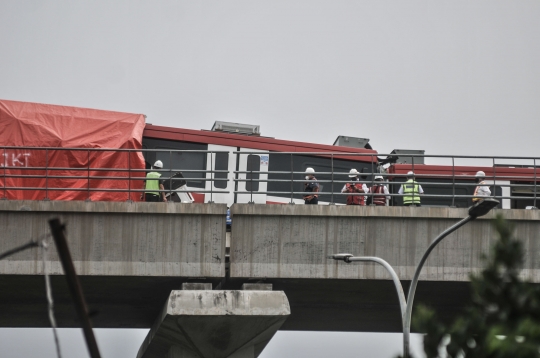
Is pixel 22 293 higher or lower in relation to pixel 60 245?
lower

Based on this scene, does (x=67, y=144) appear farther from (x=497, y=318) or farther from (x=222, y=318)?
(x=497, y=318)

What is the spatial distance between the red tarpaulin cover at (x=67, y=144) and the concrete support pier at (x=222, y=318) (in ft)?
16.1

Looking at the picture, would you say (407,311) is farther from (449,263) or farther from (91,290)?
(91,290)

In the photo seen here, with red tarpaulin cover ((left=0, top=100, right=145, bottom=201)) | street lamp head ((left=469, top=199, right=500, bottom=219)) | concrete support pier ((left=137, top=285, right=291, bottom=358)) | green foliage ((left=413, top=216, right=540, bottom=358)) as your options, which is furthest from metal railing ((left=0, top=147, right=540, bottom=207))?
green foliage ((left=413, top=216, right=540, bottom=358))

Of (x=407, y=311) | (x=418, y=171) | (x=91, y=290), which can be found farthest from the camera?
(x=418, y=171)

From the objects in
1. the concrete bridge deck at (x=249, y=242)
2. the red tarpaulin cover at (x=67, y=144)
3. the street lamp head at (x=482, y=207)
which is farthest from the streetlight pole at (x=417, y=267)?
the red tarpaulin cover at (x=67, y=144)

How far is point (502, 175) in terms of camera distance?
92.1 feet

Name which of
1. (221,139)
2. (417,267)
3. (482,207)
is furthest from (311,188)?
(482,207)

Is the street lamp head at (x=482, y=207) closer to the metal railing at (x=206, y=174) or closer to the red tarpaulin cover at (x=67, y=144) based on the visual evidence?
the metal railing at (x=206, y=174)

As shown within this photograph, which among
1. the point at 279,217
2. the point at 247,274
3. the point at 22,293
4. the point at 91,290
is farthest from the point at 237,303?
the point at 22,293

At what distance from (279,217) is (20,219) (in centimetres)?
538

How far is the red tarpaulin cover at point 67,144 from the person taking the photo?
24.0m

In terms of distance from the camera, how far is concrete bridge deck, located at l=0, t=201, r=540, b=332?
64.6 ft

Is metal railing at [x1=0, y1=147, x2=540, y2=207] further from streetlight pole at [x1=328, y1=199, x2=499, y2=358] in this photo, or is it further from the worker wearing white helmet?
streetlight pole at [x1=328, y1=199, x2=499, y2=358]
